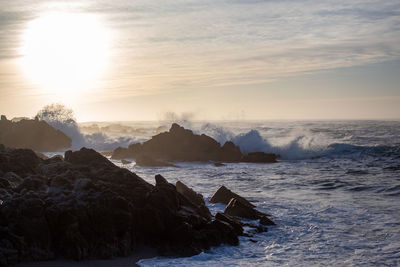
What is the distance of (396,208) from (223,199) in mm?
5882

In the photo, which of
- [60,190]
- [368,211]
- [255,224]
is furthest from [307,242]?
[60,190]

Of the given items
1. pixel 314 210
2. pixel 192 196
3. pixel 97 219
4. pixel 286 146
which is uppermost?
pixel 97 219

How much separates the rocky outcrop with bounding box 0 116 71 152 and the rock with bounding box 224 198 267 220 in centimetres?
3756

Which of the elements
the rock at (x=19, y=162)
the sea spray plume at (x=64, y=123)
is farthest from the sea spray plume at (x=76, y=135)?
the rock at (x=19, y=162)

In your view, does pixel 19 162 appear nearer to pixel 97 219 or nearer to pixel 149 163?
pixel 97 219

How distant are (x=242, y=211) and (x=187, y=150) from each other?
22.0m

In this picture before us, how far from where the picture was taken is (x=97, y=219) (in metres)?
9.21

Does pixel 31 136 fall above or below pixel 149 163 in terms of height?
above

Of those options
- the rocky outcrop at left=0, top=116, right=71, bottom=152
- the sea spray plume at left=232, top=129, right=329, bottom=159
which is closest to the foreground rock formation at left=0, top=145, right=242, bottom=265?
the sea spray plume at left=232, top=129, right=329, bottom=159

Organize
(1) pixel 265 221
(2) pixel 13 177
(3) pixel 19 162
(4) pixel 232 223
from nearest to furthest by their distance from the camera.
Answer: (4) pixel 232 223
(1) pixel 265 221
(2) pixel 13 177
(3) pixel 19 162

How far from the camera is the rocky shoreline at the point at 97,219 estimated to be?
343 inches

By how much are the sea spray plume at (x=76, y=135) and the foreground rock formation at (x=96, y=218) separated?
39.5 m

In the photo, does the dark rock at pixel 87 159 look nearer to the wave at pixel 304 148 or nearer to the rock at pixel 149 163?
the rock at pixel 149 163

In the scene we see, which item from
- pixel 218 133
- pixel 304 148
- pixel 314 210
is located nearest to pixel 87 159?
pixel 314 210
